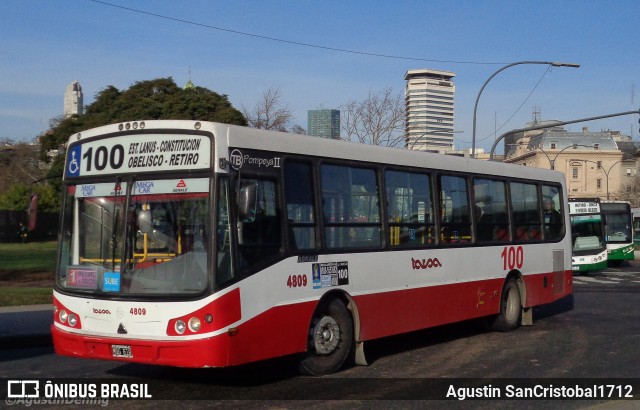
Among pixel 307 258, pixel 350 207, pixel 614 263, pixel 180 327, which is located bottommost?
pixel 614 263

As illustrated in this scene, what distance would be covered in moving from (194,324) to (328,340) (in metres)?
2.32

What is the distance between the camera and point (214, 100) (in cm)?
4034

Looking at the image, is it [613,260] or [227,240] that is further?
[613,260]

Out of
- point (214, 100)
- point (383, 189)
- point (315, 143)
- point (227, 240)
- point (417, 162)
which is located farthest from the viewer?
point (214, 100)

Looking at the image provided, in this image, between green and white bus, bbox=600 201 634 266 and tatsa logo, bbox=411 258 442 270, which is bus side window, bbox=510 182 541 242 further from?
green and white bus, bbox=600 201 634 266

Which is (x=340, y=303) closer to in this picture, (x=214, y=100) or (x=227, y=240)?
(x=227, y=240)

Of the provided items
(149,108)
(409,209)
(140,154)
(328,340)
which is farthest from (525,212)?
(149,108)

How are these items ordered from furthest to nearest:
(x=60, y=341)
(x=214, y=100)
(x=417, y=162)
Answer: (x=214, y=100) → (x=417, y=162) → (x=60, y=341)

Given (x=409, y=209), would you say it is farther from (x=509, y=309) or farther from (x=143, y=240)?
(x=143, y=240)

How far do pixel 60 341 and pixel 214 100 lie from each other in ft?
104

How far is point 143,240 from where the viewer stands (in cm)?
894

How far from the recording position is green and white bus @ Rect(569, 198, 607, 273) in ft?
109

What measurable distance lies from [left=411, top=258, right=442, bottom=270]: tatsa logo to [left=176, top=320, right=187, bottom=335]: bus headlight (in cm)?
441

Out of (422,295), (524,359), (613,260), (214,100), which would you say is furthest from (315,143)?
(613,260)
